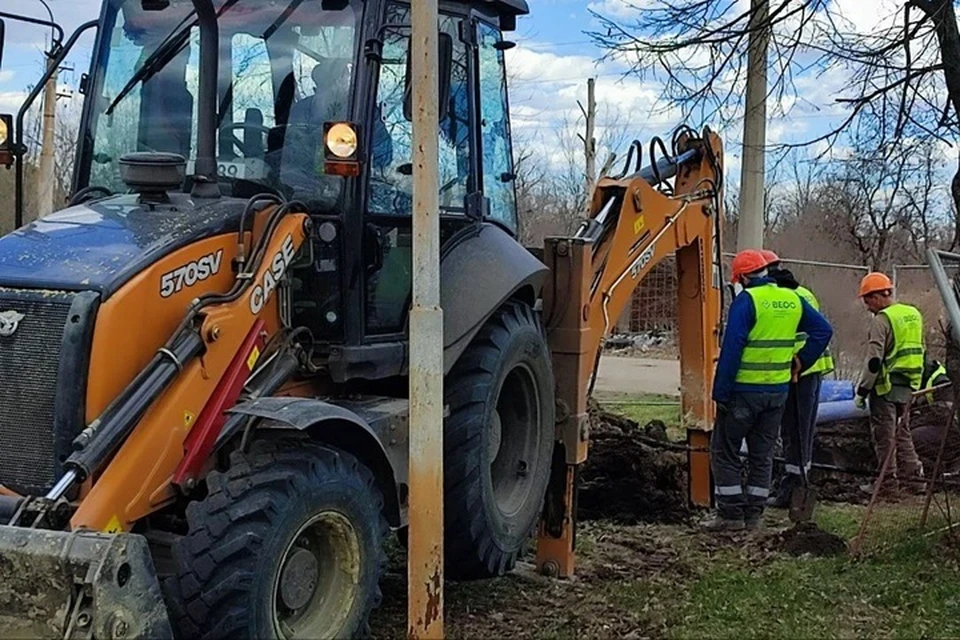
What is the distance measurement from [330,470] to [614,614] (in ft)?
6.37

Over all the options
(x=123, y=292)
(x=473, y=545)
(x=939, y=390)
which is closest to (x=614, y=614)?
(x=473, y=545)

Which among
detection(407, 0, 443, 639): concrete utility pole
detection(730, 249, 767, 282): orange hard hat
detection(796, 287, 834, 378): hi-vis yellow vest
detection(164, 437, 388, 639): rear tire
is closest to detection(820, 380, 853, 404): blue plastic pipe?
detection(796, 287, 834, 378): hi-vis yellow vest

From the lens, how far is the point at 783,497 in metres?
8.49

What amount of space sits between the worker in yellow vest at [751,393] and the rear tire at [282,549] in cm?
360

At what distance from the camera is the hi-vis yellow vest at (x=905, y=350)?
9.15 m

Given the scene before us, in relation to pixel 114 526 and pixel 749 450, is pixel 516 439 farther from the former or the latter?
pixel 114 526

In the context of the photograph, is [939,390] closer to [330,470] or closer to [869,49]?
[869,49]

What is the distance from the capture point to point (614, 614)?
559cm

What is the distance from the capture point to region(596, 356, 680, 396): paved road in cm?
1726

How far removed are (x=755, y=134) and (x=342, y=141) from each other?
6530mm

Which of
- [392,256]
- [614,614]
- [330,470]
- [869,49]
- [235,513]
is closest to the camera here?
[235,513]

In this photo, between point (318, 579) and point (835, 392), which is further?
point (835, 392)

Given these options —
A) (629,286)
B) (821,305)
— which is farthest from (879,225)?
(629,286)

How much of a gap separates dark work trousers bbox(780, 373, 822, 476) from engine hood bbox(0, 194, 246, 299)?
4911mm
